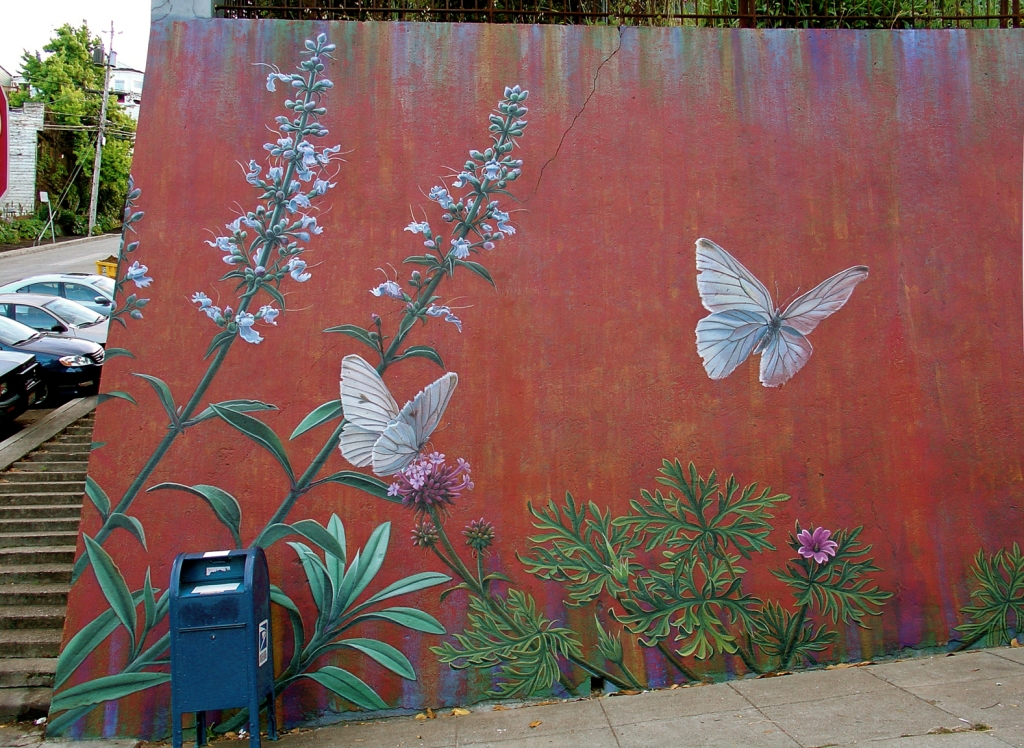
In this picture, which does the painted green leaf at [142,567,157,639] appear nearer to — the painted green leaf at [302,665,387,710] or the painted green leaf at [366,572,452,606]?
the painted green leaf at [302,665,387,710]

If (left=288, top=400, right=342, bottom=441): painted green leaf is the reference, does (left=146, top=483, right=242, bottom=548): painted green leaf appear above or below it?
below

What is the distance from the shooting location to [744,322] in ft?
19.2

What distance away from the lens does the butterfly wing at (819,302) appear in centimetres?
587

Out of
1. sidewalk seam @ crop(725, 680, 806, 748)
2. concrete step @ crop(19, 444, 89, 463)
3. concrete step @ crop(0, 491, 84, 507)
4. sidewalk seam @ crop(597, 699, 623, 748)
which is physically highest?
concrete step @ crop(19, 444, 89, 463)

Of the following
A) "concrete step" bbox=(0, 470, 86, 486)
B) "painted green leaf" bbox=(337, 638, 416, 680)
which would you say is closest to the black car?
"concrete step" bbox=(0, 470, 86, 486)

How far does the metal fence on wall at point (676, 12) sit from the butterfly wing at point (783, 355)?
2.34 meters

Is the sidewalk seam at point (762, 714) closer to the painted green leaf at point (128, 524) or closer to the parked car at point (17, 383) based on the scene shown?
the painted green leaf at point (128, 524)

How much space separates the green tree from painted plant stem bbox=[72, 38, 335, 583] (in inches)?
1577

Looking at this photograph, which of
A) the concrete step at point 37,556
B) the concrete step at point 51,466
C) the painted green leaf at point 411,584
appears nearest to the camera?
the painted green leaf at point 411,584

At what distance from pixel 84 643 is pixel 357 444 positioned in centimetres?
206

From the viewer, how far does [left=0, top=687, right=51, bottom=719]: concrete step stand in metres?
5.45

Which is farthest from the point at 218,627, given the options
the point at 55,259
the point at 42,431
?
the point at 55,259

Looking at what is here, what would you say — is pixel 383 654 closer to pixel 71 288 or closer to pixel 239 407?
pixel 239 407

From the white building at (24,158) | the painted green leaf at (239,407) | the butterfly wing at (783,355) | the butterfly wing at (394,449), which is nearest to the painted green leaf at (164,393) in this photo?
the painted green leaf at (239,407)
